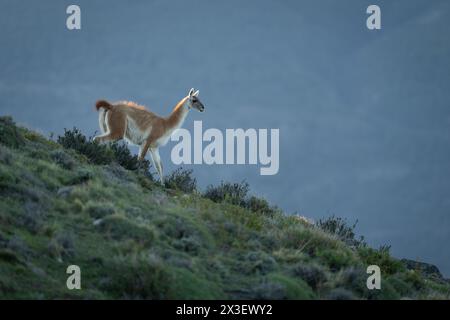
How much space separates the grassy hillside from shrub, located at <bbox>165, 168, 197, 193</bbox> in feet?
4.15

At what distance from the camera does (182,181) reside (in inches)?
891

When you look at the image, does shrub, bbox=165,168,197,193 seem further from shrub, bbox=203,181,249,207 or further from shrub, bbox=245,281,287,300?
shrub, bbox=245,281,287,300

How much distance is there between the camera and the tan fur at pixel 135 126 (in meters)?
23.0

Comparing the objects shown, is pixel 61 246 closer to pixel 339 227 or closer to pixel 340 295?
pixel 340 295

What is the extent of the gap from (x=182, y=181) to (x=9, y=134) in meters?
4.95

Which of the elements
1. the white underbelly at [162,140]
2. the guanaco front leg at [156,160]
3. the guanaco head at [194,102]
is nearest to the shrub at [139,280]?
the guanaco front leg at [156,160]

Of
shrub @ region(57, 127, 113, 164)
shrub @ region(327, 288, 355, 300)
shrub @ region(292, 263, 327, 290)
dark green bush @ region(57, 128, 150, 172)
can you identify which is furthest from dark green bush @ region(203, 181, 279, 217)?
shrub @ region(327, 288, 355, 300)

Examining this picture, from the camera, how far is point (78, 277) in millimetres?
13172

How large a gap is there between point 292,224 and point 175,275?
6.32m

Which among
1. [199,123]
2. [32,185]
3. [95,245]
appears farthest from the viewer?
[199,123]

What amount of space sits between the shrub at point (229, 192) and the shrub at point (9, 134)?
4.79 meters
